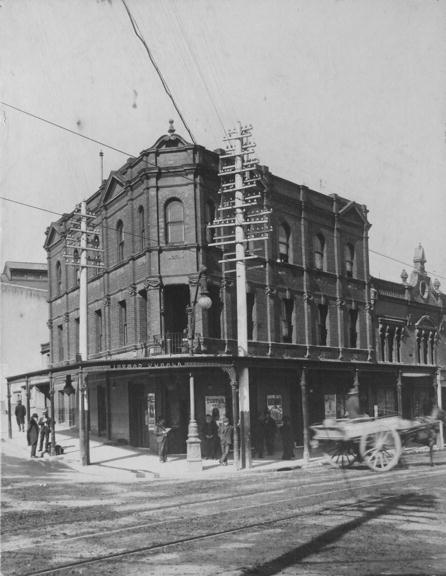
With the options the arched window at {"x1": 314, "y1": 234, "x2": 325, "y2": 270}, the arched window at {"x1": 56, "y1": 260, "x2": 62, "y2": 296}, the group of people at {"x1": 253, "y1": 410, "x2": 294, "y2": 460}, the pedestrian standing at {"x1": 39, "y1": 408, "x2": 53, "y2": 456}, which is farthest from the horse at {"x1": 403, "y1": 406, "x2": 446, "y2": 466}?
the arched window at {"x1": 56, "y1": 260, "x2": 62, "y2": 296}

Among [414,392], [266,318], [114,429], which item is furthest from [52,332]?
[414,392]

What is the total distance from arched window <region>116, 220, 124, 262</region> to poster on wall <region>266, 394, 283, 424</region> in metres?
8.43

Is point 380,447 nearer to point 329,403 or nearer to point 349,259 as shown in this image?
point 329,403

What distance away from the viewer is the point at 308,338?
31.9 metres

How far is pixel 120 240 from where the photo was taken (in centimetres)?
3006

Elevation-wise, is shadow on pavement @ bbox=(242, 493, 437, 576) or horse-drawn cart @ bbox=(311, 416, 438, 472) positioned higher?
horse-drawn cart @ bbox=(311, 416, 438, 472)

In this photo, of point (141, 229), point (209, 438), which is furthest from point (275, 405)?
point (141, 229)

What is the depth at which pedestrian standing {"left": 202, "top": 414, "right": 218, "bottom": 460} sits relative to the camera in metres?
25.4

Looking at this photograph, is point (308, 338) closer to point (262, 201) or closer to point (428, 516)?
point (262, 201)

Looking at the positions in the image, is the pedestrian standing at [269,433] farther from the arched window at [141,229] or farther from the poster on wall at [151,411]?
the arched window at [141,229]

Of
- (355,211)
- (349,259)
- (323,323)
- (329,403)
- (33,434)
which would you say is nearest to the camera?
(33,434)

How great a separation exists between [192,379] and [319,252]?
1190 centimetres

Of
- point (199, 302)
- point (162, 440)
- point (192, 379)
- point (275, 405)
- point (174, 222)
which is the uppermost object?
point (174, 222)

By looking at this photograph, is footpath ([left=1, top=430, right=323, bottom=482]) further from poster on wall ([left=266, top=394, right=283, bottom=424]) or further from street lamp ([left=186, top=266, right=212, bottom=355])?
street lamp ([left=186, top=266, right=212, bottom=355])
